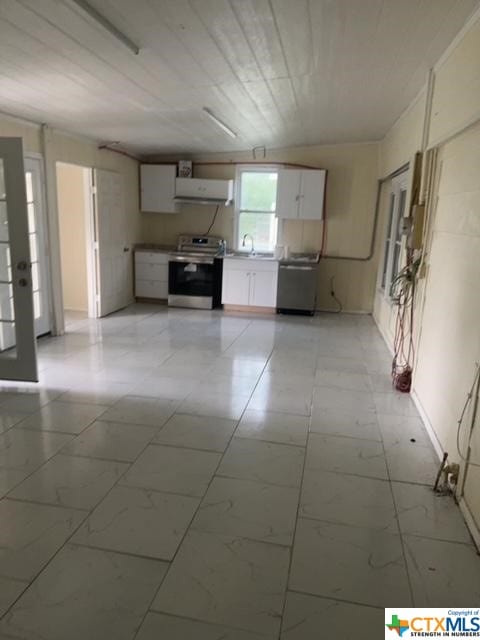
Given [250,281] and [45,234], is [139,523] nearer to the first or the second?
[45,234]

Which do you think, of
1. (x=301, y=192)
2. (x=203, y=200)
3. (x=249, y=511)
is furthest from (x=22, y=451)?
(x=301, y=192)

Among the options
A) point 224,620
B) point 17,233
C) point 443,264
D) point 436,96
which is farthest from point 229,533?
point 436,96

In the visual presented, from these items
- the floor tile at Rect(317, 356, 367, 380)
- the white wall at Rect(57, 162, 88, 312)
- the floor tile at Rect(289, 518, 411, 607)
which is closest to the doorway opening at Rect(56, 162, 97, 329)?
the white wall at Rect(57, 162, 88, 312)

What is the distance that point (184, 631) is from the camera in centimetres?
157

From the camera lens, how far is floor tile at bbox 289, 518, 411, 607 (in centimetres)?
175

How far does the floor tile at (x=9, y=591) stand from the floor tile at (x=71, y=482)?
18.6 inches

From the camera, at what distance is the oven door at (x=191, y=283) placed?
680 centimetres

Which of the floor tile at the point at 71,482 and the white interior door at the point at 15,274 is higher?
the white interior door at the point at 15,274

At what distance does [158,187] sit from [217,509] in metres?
5.75

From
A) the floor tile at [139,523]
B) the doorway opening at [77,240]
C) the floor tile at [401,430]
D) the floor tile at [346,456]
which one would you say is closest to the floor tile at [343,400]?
the floor tile at [401,430]

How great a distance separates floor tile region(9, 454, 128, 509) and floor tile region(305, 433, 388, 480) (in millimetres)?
1143

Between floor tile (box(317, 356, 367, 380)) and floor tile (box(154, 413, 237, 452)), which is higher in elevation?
floor tile (box(317, 356, 367, 380))

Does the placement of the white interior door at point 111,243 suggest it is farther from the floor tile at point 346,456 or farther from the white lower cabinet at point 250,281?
the floor tile at point 346,456

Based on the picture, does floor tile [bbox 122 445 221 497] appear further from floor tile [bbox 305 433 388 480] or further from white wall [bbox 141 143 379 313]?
white wall [bbox 141 143 379 313]
